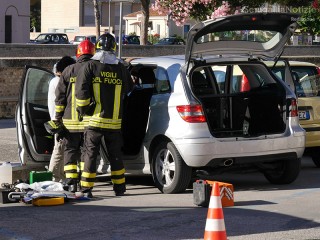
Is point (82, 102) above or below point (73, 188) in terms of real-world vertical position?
above

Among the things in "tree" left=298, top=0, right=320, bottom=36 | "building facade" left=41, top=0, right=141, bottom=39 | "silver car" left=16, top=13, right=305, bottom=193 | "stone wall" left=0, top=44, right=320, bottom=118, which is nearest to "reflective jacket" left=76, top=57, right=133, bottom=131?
"silver car" left=16, top=13, right=305, bottom=193

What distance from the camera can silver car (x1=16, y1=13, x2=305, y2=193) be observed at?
11.6 m

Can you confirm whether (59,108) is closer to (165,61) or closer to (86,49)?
(86,49)

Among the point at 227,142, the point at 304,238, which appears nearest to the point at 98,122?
the point at 227,142

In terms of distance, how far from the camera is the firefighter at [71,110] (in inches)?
467

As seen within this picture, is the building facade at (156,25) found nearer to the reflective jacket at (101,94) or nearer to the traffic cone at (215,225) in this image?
the reflective jacket at (101,94)

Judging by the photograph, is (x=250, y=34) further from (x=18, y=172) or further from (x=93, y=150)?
(x=18, y=172)

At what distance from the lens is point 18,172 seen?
12555 millimetres

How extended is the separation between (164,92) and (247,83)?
51.4 inches

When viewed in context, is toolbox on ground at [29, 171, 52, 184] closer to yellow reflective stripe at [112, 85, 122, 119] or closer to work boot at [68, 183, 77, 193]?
work boot at [68, 183, 77, 193]

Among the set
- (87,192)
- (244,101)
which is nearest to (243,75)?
(244,101)

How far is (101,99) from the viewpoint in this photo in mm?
11547

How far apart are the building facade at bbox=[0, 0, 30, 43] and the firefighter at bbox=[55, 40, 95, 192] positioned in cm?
4953

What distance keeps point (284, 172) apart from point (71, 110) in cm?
291
